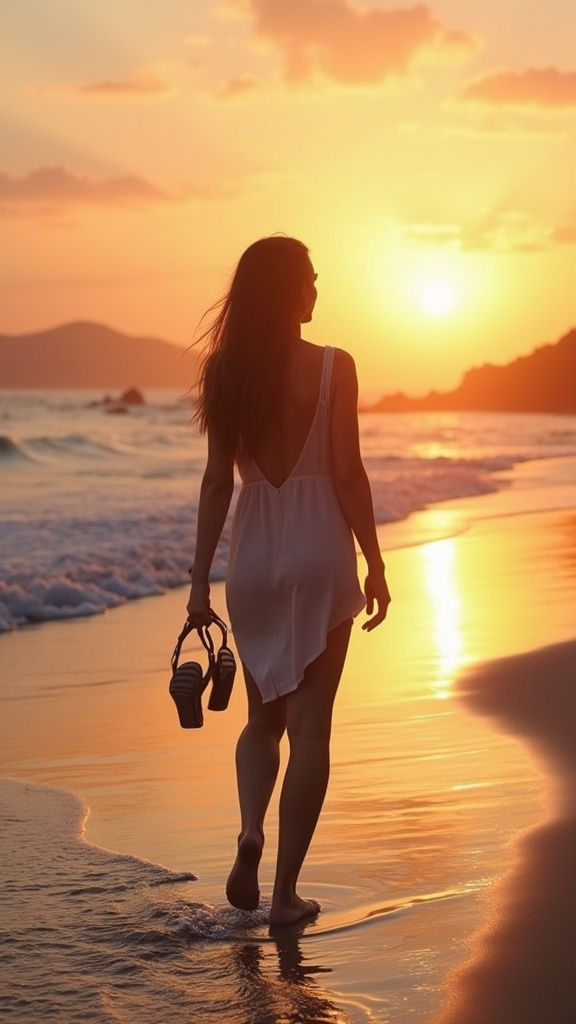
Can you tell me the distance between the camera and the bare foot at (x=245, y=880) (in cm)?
400

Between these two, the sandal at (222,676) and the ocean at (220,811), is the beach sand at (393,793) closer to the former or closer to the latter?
the ocean at (220,811)

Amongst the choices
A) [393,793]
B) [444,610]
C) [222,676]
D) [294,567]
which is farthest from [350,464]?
[444,610]

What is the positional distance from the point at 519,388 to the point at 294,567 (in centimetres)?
16057

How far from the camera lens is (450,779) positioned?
5328mm

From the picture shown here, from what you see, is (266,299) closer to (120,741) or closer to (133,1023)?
(133,1023)

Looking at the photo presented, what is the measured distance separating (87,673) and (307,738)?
4.37 metres

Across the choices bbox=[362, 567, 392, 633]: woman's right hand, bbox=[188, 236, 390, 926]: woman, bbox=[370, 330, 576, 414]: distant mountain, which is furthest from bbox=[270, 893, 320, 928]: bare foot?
bbox=[370, 330, 576, 414]: distant mountain

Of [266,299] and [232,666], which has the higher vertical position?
[266,299]

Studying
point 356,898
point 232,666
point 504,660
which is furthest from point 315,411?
point 504,660

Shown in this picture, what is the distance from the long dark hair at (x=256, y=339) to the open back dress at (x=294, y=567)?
0.12m

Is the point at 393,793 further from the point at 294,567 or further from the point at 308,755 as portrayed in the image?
the point at 294,567

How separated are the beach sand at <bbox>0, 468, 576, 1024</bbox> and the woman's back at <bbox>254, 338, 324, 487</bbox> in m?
1.30

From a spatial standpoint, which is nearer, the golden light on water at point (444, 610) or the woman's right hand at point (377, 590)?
the woman's right hand at point (377, 590)

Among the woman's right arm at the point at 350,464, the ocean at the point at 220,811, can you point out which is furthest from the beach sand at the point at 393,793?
the woman's right arm at the point at 350,464
